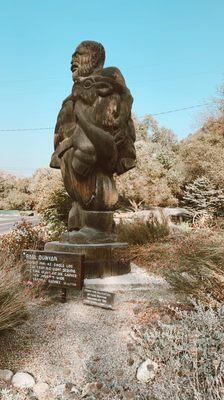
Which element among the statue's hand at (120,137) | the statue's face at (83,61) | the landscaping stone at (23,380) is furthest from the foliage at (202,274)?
the statue's face at (83,61)

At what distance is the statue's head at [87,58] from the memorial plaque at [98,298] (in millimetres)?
3256

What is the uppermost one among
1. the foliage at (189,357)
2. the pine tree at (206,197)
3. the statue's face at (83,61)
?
the statue's face at (83,61)

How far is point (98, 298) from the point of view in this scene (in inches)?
176

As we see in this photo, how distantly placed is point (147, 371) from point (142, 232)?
6.35m

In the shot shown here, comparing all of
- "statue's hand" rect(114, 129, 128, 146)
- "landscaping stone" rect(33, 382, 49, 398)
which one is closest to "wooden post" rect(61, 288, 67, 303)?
"landscaping stone" rect(33, 382, 49, 398)

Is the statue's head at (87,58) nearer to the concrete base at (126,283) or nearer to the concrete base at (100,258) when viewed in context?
the concrete base at (100,258)

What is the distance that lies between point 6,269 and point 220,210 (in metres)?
17.7

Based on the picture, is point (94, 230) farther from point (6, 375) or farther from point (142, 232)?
point (142, 232)

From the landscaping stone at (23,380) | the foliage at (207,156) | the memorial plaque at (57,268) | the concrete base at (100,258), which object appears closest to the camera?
the landscaping stone at (23,380)

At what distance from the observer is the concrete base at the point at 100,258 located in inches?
220

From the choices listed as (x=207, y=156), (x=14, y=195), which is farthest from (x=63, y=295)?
(x=14, y=195)

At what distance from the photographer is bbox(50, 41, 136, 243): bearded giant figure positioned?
585cm

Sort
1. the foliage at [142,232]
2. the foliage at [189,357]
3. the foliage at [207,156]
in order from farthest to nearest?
1. the foliage at [207,156]
2. the foliage at [142,232]
3. the foliage at [189,357]

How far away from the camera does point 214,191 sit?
67.8 ft
